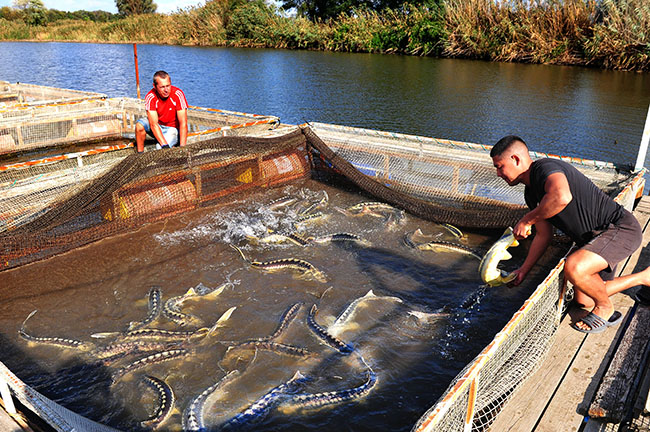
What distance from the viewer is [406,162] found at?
6.27 meters

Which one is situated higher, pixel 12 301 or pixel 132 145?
pixel 132 145

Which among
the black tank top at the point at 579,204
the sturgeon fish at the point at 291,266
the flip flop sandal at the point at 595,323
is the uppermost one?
the black tank top at the point at 579,204

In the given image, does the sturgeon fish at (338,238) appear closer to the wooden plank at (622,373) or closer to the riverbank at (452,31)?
the wooden plank at (622,373)

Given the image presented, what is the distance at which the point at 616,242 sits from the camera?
2986 millimetres

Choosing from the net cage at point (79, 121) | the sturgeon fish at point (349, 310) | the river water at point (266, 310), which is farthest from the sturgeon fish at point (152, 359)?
the net cage at point (79, 121)

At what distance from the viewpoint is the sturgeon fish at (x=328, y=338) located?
3.56 metres

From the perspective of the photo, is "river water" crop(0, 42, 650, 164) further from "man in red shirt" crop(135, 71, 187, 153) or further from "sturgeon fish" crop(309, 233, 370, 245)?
"sturgeon fish" crop(309, 233, 370, 245)

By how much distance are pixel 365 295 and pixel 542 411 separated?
1.93m

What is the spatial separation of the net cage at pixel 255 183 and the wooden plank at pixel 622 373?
34 centimetres

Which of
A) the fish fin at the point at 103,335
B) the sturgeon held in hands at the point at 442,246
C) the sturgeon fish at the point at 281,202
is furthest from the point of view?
the sturgeon fish at the point at 281,202

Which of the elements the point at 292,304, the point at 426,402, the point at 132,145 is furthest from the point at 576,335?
the point at 132,145

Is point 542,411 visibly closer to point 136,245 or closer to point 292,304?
point 292,304

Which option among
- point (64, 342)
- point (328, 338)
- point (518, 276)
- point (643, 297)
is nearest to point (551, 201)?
point (518, 276)

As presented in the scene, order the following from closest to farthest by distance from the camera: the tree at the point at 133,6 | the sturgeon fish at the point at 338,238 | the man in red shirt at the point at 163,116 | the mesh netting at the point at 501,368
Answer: the mesh netting at the point at 501,368 → the sturgeon fish at the point at 338,238 → the man in red shirt at the point at 163,116 → the tree at the point at 133,6
